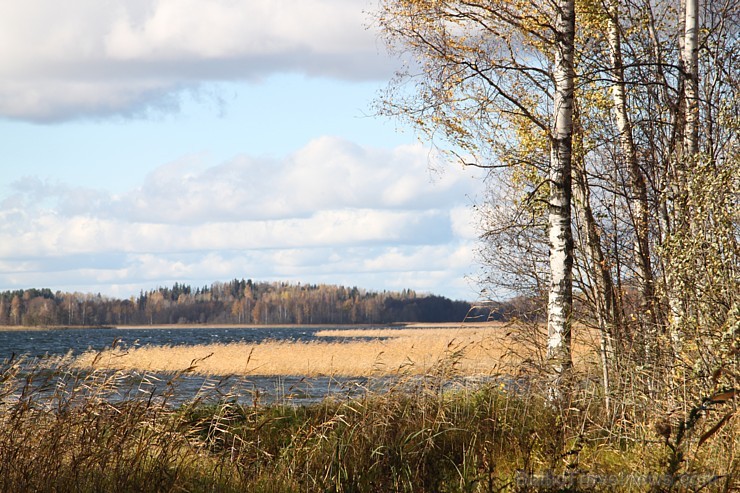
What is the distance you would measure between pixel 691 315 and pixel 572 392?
4.77ft

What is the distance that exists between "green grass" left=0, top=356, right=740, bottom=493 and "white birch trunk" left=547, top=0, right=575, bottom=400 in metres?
1.32

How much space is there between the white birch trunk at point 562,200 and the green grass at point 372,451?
132cm

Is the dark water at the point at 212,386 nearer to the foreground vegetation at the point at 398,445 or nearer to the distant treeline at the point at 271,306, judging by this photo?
the foreground vegetation at the point at 398,445

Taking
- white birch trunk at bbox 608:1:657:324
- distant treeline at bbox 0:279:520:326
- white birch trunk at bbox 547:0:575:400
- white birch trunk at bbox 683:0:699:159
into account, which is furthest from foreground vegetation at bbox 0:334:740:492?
distant treeline at bbox 0:279:520:326

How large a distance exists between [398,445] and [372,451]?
29 centimetres

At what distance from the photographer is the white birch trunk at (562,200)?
9.03m

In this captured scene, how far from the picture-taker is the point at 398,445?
6.68 metres

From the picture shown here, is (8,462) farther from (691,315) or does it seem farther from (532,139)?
(532,139)

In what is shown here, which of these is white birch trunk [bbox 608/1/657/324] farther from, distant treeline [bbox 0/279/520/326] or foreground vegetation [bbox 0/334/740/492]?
distant treeline [bbox 0/279/520/326]

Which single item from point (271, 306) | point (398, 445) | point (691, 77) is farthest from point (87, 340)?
point (271, 306)

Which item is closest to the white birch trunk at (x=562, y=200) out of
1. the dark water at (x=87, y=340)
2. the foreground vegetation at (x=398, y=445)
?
the foreground vegetation at (x=398, y=445)

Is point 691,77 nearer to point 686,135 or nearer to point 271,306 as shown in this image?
point 686,135

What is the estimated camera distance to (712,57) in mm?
9328

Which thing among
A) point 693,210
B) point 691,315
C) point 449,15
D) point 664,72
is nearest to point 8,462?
point 691,315
